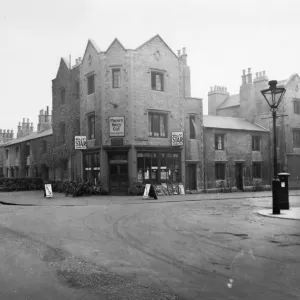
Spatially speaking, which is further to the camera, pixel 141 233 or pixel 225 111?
pixel 225 111

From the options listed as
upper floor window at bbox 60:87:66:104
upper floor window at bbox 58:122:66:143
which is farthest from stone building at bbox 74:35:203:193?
upper floor window at bbox 58:122:66:143

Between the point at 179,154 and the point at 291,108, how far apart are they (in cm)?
1410

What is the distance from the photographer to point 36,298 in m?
4.72

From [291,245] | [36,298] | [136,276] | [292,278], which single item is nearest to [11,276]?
[36,298]

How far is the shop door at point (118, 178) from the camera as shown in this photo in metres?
25.8

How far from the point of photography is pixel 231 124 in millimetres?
33562

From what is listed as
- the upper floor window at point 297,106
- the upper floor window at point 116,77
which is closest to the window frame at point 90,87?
the upper floor window at point 116,77

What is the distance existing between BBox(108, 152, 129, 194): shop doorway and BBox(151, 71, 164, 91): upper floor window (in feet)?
17.8

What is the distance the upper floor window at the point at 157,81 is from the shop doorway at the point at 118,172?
5435 mm

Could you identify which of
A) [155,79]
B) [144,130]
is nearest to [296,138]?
[155,79]

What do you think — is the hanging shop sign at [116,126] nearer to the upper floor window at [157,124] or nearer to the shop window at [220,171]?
the upper floor window at [157,124]

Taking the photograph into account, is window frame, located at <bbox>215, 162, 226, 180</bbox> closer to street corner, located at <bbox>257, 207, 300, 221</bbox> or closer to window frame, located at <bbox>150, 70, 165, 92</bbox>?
window frame, located at <bbox>150, 70, 165, 92</bbox>

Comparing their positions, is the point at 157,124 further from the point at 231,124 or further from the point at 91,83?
the point at 231,124

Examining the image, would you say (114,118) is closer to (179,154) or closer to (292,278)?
(179,154)
